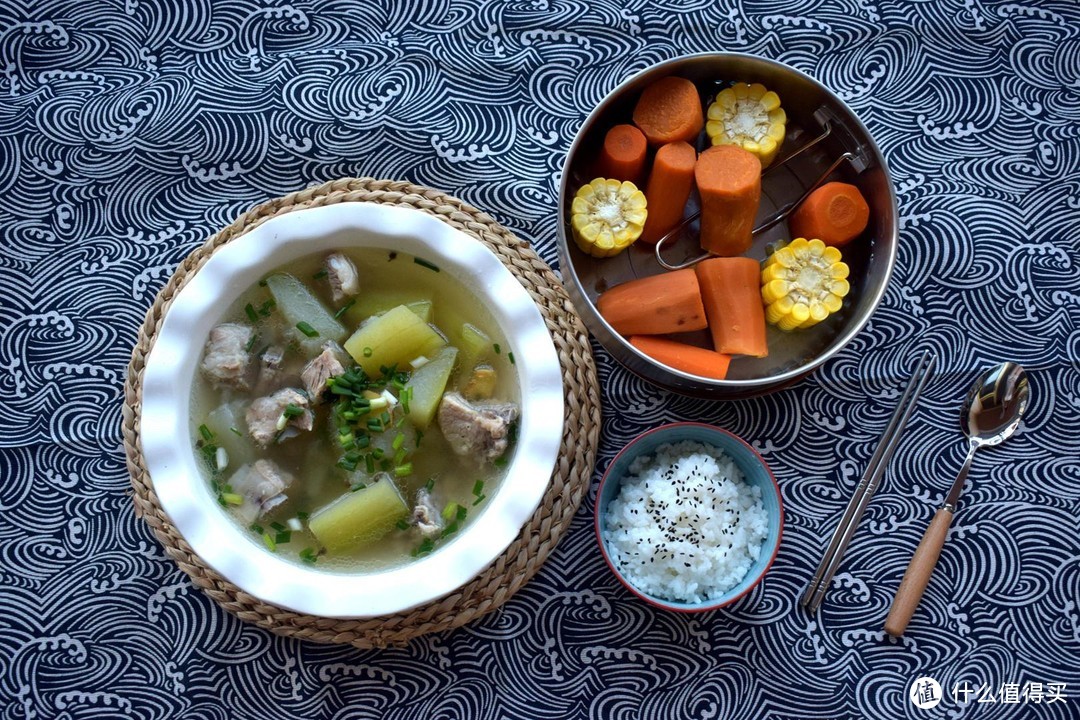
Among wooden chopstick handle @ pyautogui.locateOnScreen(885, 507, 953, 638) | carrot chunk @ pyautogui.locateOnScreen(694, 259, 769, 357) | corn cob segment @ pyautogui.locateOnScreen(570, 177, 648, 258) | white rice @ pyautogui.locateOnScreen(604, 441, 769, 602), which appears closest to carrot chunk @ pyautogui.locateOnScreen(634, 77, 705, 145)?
corn cob segment @ pyautogui.locateOnScreen(570, 177, 648, 258)

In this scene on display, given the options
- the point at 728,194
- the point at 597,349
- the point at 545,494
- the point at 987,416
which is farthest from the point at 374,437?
the point at 987,416

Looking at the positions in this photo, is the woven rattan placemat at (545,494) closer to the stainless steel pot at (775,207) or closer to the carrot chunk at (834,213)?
the stainless steel pot at (775,207)

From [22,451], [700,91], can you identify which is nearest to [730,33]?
[700,91]

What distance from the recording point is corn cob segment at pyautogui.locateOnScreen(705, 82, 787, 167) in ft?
6.55

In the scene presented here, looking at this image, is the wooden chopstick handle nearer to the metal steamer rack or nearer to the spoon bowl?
the spoon bowl

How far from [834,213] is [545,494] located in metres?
0.93

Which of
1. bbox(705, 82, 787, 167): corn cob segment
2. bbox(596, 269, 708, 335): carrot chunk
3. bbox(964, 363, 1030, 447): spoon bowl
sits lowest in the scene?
bbox(964, 363, 1030, 447): spoon bowl

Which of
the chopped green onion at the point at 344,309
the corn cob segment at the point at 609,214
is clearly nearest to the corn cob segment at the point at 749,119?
the corn cob segment at the point at 609,214

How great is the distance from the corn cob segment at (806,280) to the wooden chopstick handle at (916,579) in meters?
0.59

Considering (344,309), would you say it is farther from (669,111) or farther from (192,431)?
(669,111)

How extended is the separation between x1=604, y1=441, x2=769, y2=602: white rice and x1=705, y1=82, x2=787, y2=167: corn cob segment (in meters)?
0.73

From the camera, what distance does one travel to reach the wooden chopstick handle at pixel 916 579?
1.98 m

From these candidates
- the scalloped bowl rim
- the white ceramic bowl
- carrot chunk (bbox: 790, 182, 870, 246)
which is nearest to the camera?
the white ceramic bowl

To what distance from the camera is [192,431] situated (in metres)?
1.79
